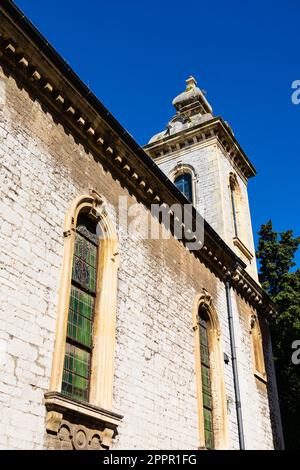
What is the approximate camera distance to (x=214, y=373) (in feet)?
39.2

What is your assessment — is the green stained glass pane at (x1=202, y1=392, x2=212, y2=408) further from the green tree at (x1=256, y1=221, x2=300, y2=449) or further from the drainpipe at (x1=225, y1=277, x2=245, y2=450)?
the green tree at (x1=256, y1=221, x2=300, y2=449)

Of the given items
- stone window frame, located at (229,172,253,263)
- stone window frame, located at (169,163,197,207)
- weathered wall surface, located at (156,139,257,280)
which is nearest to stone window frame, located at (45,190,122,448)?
weathered wall surface, located at (156,139,257,280)

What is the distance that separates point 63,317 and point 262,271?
15.5m

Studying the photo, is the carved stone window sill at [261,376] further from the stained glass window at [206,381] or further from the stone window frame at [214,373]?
the stained glass window at [206,381]

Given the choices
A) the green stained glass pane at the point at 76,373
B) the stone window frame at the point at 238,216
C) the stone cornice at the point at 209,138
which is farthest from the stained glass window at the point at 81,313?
the stone cornice at the point at 209,138

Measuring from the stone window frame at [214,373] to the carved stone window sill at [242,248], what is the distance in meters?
4.86

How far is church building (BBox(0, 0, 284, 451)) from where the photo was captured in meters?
6.74

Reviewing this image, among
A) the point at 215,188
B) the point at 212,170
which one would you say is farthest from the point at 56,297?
the point at 212,170

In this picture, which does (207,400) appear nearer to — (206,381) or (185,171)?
(206,381)

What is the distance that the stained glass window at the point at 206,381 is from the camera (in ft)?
36.1

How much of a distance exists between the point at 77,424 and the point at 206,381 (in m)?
5.19

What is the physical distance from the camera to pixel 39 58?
8.14 meters

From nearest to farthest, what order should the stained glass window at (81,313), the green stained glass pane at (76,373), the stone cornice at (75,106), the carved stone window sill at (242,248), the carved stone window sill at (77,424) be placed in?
the carved stone window sill at (77,424), the green stained glass pane at (76,373), the stained glass window at (81,313), the stone cornice at (75,106), the carved stone window sill at (242,248)

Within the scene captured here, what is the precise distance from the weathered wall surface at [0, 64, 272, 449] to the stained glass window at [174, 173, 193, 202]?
7.37 metres
